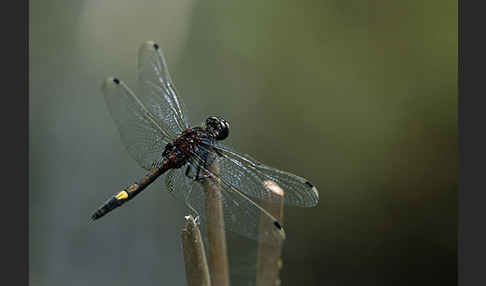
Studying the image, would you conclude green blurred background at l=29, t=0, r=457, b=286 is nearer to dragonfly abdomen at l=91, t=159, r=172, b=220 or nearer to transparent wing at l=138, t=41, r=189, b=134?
transparent wing at l=138, t=41, r=189, b=134

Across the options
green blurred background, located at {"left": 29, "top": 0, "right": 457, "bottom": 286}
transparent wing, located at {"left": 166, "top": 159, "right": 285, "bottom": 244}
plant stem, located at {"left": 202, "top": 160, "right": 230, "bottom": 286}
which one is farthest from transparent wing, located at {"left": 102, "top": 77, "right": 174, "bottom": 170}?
green blurred background, located at {"left": 29, "top": 0, "right": 457, "bottom": 286}

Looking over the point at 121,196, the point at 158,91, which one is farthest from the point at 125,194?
the point at 158,91

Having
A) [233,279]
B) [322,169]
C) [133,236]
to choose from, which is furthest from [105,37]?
[233,279]

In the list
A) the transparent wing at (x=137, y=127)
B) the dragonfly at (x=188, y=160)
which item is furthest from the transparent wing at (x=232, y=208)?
the transparent wing at (x=137, y=127)

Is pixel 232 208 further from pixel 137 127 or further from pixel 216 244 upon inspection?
pixel 137 127

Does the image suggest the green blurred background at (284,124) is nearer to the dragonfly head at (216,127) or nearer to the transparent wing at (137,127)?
the transparent wing at (137,127)

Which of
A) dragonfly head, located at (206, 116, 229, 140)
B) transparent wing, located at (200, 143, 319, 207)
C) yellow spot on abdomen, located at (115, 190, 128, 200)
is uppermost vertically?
dragonfly head, located at (206, 116, 229, 140)

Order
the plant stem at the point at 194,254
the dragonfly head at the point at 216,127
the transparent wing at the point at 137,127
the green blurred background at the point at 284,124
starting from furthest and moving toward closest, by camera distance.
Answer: the green blurred background at the point at 284,124
the transparent wing at the point at 137,127
the dragonfly head at the point at 216,127
the plant stem at the point at 194,254
